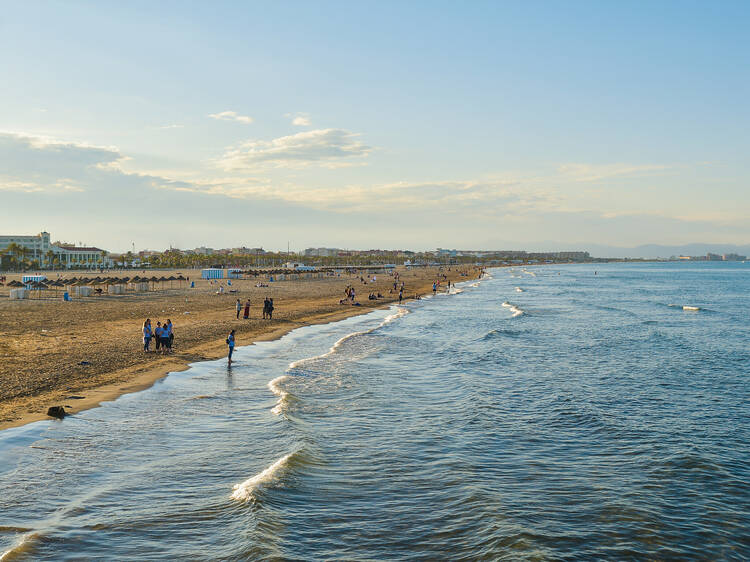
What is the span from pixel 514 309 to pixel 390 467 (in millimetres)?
45009

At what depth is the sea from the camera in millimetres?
9914

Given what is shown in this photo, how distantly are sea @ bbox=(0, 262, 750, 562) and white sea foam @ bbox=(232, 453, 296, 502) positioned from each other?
0.18ft

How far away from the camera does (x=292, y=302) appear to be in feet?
187

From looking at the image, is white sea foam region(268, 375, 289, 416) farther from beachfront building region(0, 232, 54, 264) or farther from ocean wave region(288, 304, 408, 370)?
beachfront building region(0, 232, 54, 264)

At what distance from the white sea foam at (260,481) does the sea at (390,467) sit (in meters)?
0.06

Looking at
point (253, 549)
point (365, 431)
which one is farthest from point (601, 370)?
point (253, 549)

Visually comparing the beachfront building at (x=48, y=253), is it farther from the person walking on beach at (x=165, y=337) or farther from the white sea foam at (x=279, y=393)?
the white sea foam at (x=279, y=393)

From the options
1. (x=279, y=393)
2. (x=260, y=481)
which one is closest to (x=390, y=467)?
(x=260, y=481)

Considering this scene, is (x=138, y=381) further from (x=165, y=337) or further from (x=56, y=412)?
(x=165, y=337)

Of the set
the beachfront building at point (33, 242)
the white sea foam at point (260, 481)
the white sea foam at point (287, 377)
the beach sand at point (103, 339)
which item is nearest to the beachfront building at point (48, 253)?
the beachfront building at point (33, 242)

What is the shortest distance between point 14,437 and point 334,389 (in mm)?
10538

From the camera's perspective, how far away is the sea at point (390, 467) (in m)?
9.91

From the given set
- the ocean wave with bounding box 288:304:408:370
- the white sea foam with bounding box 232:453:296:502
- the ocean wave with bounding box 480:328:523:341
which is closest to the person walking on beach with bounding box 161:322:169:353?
the ocean wave with bounding box 288:304:408:370

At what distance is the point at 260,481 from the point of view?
12188 mm
